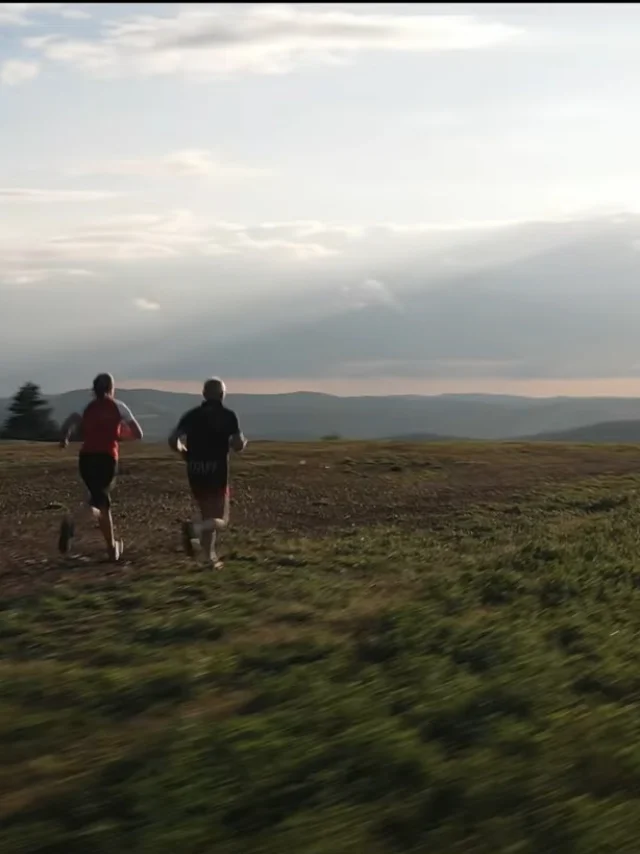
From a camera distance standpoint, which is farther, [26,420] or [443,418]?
[443,418]

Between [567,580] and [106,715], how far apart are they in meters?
5.35

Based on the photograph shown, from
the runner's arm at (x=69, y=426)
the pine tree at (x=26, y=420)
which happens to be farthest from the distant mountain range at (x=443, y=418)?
the runner's arm at (x=69, y=426)

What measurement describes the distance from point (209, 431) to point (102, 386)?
1.14 metres

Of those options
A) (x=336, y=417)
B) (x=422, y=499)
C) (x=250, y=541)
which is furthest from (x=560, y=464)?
(x=336, y=417)

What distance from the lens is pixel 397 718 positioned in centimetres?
671

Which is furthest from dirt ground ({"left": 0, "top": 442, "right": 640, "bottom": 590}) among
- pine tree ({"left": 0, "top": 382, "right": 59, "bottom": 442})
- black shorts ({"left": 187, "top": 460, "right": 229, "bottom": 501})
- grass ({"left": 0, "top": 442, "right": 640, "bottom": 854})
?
pine tree ({"left": 0, "top": 382, "right": 59, "bottom": 442})

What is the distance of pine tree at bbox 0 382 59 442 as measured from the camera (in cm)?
5388

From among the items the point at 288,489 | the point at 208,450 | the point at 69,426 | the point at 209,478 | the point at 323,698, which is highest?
the point at 69,426

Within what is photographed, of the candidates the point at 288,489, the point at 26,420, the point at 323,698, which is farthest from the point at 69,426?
the point at 26,420

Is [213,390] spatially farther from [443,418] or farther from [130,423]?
[443,418]

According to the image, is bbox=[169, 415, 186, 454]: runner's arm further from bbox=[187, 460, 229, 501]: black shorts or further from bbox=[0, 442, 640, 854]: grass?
bbox=[0, 442, 640, 854]: grass

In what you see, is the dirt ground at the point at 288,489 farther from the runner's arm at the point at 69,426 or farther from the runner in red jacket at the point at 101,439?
the runner's arm at the point at 69,426

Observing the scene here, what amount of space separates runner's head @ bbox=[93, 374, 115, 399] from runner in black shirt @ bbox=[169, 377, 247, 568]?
0.77 metres

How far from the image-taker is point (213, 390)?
12.3 metres
